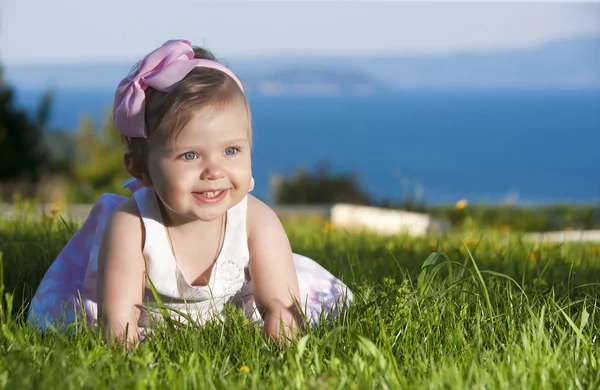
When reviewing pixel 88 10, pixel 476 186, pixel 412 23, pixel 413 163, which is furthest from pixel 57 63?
pixel 476 186

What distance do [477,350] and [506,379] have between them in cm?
24

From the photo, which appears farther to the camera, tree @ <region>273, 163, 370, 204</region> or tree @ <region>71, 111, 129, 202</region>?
tree @ <region>71, 111, 129, 202</region>

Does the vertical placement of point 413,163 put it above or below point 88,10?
below

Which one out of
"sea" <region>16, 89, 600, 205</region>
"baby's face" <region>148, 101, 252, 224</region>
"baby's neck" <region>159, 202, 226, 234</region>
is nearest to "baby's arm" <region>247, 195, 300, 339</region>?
"baby's neck" <region>159, 202, 226, 234</region>

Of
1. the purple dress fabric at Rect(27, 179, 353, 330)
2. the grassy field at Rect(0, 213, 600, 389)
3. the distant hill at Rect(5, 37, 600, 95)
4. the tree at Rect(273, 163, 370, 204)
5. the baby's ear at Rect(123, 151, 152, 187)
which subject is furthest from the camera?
the distant hill at Rect(5, 37, 600, 95)

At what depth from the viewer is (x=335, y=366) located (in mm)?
1869

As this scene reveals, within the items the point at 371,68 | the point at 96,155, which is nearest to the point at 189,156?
the point at 96,155

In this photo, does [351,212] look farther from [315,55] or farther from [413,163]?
[315,55]

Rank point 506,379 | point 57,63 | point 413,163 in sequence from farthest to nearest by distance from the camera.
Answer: point 57,63, point 413,163, point 506,379

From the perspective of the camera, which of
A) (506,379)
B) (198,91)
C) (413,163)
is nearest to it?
(506,379)

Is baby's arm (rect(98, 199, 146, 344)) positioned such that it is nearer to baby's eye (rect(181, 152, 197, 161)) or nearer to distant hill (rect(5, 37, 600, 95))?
baby's eye (rect(181, 152, 197, 161))

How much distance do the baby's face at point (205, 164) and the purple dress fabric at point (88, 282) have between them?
1.73 feet

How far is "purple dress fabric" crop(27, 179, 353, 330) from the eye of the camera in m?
2.79

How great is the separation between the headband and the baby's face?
0.40 feet
